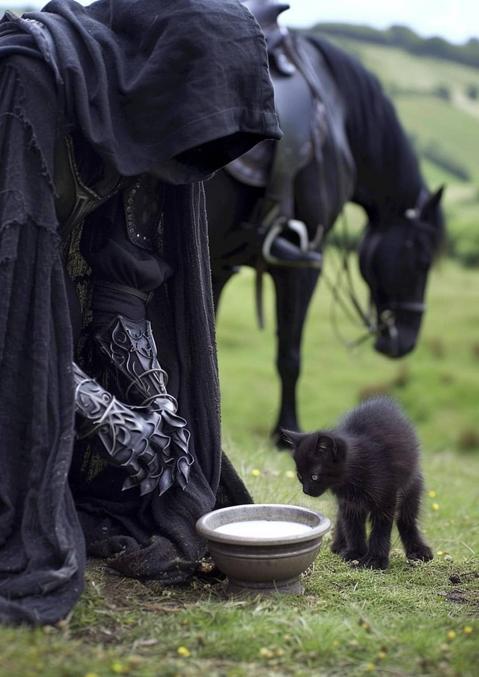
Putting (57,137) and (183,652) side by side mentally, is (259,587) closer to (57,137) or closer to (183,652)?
(183,652)

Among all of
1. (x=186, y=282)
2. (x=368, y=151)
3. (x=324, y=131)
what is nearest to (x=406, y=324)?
(x=368, y=151)

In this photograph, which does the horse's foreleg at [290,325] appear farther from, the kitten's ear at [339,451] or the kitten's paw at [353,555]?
the kitten's ear at [339,451]

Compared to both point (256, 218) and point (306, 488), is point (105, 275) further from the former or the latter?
point (256, 218)

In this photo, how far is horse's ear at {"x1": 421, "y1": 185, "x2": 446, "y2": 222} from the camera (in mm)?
8148

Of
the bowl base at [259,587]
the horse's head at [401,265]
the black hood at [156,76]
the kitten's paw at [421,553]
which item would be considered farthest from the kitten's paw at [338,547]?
the horse's head at [401,265]

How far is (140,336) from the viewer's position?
4023mm

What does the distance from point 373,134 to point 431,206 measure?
0.79 m

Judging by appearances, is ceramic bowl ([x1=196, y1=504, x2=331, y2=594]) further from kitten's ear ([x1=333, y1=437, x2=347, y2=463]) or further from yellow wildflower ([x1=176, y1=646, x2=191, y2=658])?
yellow wildflower ([x1=176, y1=646, x2=191, y2=658])

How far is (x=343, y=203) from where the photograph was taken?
7.57 metres

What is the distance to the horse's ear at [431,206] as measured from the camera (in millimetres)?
8148

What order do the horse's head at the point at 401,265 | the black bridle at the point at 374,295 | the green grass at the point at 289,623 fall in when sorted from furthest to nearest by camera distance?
1. the black bridle at the point at 374,295
2. the horse's head at the point at 401,265
3. the green grass at the point at 289,623

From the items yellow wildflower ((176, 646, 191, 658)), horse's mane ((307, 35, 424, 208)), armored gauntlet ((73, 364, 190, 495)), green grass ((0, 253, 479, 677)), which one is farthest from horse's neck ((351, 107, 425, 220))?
yellow wildflower ((176, 646, 191, 658))

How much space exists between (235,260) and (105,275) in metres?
3.02

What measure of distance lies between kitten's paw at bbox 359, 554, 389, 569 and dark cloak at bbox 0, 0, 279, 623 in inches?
61.9
